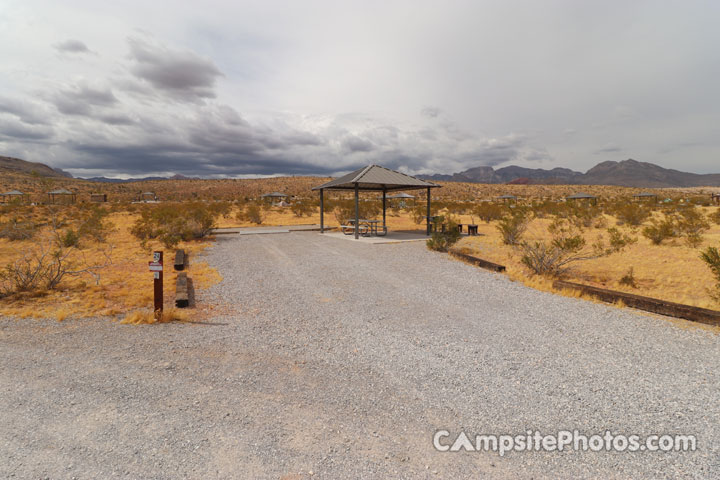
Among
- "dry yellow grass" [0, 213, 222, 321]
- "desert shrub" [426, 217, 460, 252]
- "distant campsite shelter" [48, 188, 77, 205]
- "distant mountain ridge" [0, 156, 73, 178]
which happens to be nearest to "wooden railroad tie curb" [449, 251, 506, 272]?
"desert shrub" [426, 217, 460, 252]

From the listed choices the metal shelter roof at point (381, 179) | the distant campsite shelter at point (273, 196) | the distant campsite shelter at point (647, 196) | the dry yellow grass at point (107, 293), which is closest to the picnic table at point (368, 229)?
the metal shelter roof at point (381, 179)

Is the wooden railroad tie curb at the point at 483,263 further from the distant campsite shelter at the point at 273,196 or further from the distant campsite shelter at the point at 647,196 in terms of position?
the distant campsite shelter at the point at 647,196

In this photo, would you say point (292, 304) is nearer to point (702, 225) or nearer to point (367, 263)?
point (367, 263)

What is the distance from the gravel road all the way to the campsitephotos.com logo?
0.05 metres

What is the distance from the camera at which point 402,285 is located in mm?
6770

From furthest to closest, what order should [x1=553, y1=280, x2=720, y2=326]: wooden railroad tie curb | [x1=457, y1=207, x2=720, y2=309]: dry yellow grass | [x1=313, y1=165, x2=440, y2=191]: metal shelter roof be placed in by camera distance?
[x1=313, y1=165, x2=440, y2=191]: metal shelter roof → [x1=457, y1=207, x2=720, y2=309]: dry yellow grass → [x1=553, y1=280, x2=720, y2=326]: wooden railroad tie curb

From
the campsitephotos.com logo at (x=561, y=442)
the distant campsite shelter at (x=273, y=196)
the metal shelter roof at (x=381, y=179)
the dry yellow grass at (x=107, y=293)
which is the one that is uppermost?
the distant campsite shelter at (x=273, y=196)

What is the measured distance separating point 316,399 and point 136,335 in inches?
110

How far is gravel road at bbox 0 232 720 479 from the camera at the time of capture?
217 centimetres

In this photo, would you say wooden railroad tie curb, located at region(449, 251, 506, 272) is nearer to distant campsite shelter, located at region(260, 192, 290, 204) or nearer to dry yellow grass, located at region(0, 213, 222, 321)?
dry yellow grass, located at region(0, 213, 222, 321)

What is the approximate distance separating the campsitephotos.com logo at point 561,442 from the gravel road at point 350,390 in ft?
0.18

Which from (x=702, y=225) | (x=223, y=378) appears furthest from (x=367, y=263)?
(x=702, y=225)

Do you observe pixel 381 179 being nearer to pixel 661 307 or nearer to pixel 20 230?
pixel 661 307

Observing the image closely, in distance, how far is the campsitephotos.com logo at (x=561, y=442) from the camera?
2309 millimetres
